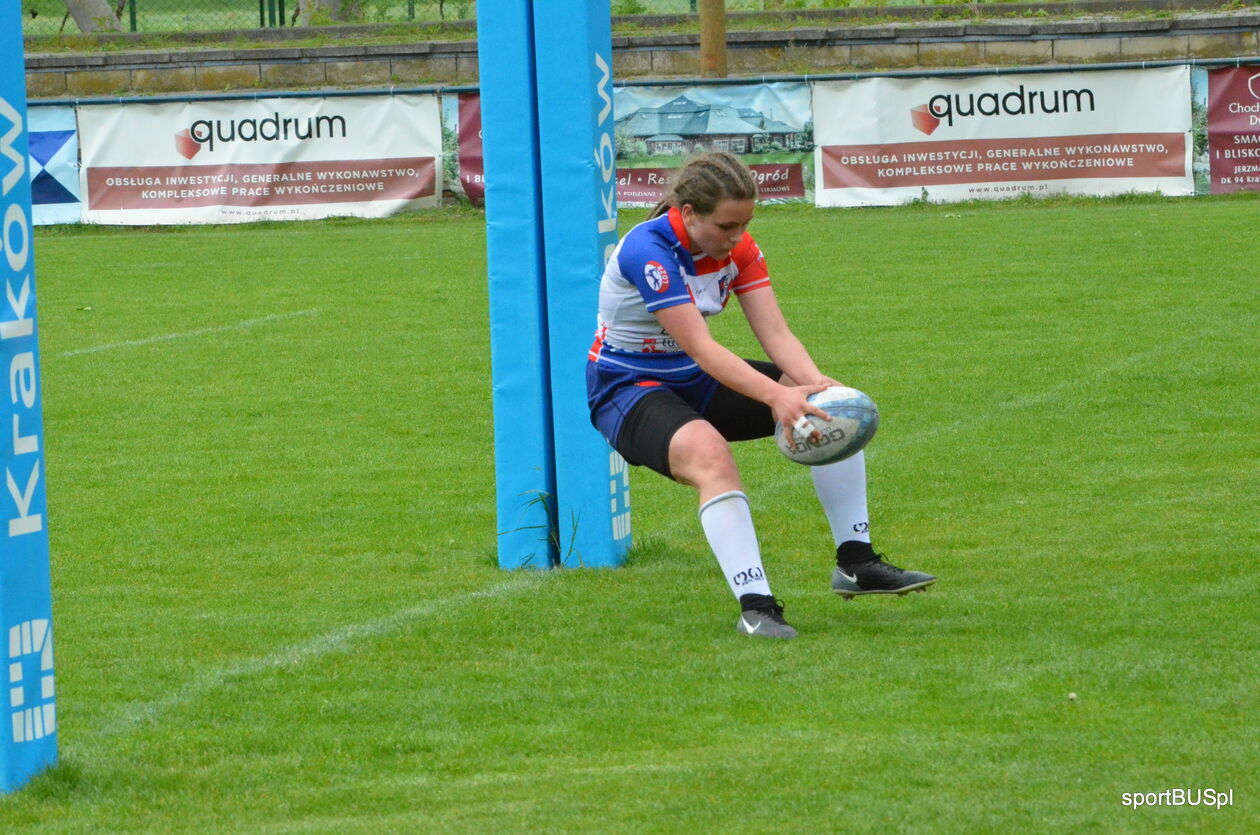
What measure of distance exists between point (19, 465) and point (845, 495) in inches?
112

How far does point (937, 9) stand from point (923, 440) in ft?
66.0

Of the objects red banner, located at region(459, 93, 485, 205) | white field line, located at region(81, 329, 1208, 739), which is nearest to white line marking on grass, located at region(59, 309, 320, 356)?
white field line, located at region(81, 329, 1208, 739)

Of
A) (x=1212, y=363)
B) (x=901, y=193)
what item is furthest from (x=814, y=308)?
(x=901, y=193)

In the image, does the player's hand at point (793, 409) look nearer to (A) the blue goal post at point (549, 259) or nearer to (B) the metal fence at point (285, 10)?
(A) the blue goal post at point (549, 259)

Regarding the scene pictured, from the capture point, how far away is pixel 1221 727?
14.2 ft

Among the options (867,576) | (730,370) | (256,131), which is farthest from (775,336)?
(256,131)

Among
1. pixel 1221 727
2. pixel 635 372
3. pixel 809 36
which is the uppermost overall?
pixel 809 36

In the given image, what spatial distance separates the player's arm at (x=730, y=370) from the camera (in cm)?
537

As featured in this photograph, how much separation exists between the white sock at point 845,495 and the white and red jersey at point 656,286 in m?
0.58

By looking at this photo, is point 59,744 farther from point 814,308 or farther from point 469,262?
point 469,262

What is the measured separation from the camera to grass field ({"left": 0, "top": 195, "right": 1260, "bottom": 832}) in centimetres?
409

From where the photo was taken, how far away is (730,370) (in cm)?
539

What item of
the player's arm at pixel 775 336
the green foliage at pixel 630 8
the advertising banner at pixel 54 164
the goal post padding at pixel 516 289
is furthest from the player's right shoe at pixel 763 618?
the green foliage at pixel 630 8

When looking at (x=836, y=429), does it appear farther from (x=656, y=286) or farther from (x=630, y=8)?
(x=630, y=8)
